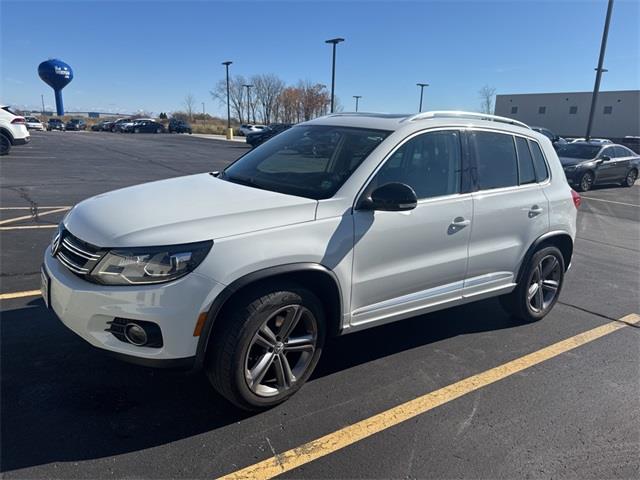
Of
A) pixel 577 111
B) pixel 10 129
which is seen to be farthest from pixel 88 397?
pixel 577 111

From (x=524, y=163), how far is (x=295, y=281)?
263cm

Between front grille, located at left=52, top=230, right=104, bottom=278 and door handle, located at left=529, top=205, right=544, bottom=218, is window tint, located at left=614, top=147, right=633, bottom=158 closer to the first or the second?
door handle, located at left=529, top=205, right=544, bottom=218

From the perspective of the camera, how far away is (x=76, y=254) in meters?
2.84

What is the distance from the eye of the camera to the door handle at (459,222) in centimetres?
369

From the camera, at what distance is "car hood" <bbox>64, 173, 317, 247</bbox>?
2689 millimetres

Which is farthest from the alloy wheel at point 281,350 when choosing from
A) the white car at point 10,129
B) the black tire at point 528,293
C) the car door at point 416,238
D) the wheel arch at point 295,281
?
the white car at point 10,129

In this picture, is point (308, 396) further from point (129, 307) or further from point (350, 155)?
point (350, 155)

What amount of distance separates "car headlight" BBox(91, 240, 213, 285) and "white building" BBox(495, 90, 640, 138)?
243 feet

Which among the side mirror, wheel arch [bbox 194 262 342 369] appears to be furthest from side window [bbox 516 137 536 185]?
wheel arch [bbox 194 262 342 369]

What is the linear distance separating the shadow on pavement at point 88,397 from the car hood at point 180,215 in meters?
0.81

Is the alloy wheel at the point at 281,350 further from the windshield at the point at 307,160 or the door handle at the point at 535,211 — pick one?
the door handle at the point at 535,211

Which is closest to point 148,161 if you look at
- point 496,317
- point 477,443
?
point 496,317

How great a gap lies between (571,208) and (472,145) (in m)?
1.47

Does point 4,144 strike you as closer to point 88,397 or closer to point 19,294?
point 19,294
